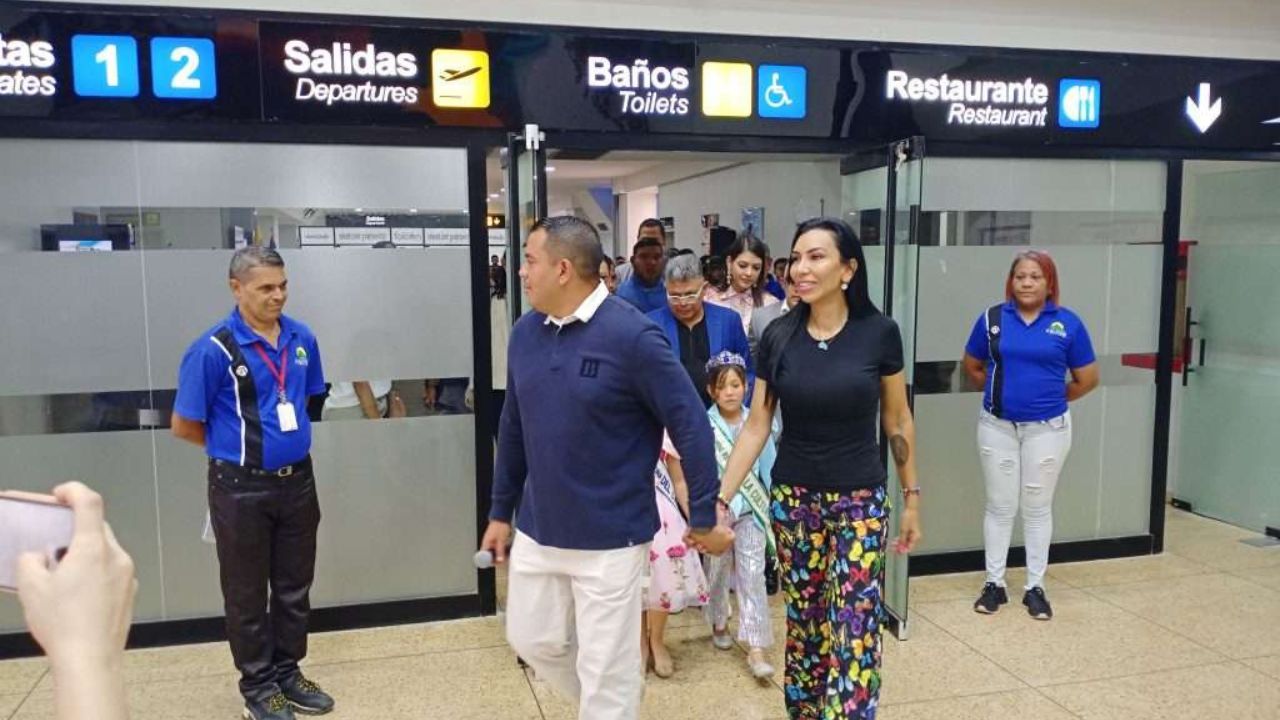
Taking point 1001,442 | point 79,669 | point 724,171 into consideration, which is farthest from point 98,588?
point 724,171

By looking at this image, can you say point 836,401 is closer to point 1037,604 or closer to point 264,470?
point 264,470

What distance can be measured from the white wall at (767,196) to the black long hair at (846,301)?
4371mm

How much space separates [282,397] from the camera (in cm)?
328

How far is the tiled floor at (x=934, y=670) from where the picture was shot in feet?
11.4

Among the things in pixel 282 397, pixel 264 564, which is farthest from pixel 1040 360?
pixel 264 564

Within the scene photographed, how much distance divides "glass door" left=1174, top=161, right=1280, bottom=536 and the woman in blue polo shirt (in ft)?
6.60

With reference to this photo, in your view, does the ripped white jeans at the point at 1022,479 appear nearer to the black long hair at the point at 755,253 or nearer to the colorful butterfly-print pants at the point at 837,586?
the black long hair at the point at 755,253

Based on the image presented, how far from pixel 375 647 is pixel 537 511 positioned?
1878mm

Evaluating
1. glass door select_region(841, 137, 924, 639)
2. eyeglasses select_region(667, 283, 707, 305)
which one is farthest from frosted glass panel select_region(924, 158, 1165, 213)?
eyeglasses select_region(667, 283, 707, 305)

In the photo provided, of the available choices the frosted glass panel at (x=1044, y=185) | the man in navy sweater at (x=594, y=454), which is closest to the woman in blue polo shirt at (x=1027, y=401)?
the frosted glass panel at (x=1044, y=185)

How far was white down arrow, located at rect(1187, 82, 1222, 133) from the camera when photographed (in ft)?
16.3

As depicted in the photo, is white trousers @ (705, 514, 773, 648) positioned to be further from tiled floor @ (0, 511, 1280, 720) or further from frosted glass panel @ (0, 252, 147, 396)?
frosted glass panel @ (0, 252, 147, 396)

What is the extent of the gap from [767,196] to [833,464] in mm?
7089

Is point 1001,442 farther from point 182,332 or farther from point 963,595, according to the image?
point 182,332
